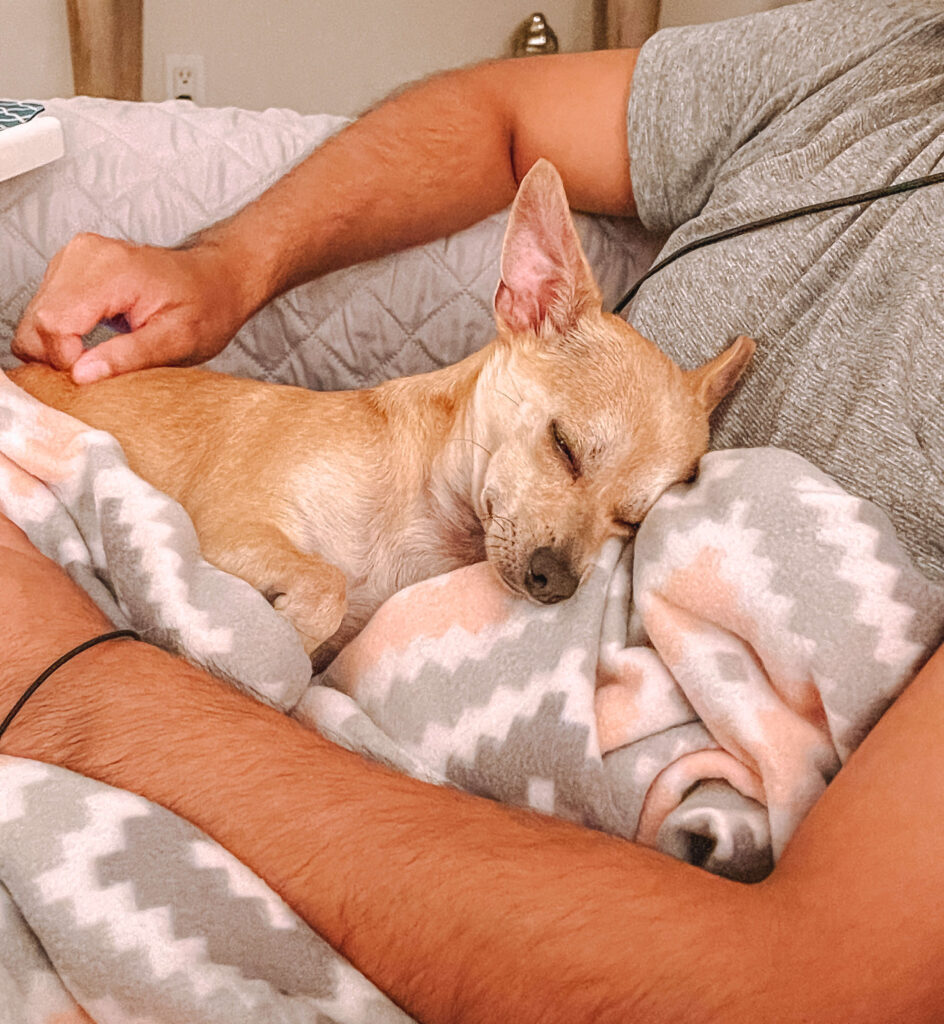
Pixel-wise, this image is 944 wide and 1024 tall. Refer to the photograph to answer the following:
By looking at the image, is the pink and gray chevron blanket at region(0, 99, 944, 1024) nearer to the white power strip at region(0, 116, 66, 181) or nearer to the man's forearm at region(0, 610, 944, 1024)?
the man's forearm at region(0, 610, 944, 1024)

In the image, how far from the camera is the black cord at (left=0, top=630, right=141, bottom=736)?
82 centimetres

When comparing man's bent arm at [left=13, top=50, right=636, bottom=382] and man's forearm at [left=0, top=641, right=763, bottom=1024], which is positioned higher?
man's bent arm at [left=13, top=50, right=636, bottom=382]

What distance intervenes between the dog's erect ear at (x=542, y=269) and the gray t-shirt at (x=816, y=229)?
13 centimetres

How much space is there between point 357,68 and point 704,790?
10.9ft

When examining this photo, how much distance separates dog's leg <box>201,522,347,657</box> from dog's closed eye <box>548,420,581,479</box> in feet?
1.22

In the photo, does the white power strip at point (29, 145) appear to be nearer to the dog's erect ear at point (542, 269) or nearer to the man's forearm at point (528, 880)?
the dog's erect ear at point (542, 269)

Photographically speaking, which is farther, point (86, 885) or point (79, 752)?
point (79, 752)

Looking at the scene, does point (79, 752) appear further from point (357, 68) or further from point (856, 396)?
point (357, 68)

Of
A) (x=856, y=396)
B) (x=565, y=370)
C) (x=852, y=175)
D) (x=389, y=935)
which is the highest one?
(x=852, y=175)

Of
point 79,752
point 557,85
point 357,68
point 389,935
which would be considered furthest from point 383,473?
point 357,68

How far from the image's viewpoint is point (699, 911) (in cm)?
68

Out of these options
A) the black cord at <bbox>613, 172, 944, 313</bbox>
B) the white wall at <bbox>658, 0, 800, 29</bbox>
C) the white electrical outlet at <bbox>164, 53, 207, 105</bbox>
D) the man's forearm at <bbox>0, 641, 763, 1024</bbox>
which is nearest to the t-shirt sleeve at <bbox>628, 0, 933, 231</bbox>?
the black cord at <bbox>613, 172, 944, 313</bbox>

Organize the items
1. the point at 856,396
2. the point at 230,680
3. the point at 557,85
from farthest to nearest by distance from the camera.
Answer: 1. the point at 557,85
2. the point at 856,396
3. the point at 230,680

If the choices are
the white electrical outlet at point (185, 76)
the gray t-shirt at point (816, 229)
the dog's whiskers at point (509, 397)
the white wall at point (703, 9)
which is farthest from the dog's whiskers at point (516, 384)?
the white electrical outlet at point (185, 76)
